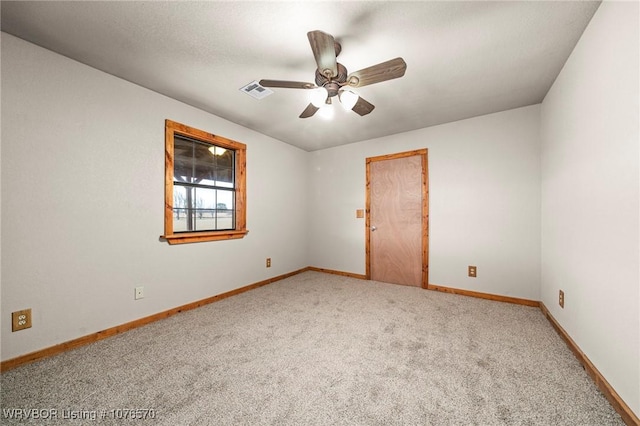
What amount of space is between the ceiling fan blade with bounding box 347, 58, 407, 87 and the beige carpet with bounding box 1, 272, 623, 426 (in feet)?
6.61

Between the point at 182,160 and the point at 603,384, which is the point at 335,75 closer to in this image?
the point at 182,160

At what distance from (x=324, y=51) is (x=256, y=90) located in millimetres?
1203

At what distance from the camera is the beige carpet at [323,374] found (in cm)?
132

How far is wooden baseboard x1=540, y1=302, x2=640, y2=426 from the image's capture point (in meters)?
1.22

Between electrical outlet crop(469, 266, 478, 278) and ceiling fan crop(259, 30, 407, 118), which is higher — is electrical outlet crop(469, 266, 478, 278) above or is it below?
below

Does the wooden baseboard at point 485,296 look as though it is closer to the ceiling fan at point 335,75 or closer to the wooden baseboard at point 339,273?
the wooden baseboard at point 339,273

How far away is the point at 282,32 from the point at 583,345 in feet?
10.0

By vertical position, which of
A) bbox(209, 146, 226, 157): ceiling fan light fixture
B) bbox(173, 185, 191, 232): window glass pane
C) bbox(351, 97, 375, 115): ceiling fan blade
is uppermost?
bbox(351, 97, 375, 115): ceiling fan blade

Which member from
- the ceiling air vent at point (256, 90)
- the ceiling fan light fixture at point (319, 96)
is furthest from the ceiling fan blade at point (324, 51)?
the ceiling air vent at point (256, 90)

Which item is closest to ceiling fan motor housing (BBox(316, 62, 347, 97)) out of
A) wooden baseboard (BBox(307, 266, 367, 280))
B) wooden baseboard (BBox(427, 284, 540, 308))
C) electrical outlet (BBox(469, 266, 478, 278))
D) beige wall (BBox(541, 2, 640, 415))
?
beige wall (BBox(541, 2, 640, 415))

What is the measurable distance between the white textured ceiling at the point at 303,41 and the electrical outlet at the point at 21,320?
198cm

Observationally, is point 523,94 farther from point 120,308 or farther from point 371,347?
point 120,308

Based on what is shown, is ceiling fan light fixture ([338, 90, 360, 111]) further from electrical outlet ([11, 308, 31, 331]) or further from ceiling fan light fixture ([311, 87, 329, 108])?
electrical outlet ([11, 308, 31, 331])

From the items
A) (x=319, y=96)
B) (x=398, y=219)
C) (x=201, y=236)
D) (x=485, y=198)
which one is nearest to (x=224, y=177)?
(x=201, y=236)
